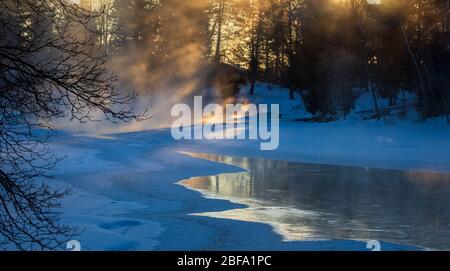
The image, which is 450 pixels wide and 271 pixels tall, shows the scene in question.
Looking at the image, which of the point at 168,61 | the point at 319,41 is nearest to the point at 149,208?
the point at 319,41

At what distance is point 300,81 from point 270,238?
119 ft

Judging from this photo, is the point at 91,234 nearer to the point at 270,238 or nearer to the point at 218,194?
the point at 270,238

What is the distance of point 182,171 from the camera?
70.0 feet

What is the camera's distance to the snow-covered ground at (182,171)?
34.6 ft

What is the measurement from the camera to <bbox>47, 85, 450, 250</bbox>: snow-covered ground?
10.6 m

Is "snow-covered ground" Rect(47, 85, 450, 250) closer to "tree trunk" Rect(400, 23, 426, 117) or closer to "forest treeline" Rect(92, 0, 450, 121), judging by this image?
"tree trunk" Rect(400, 23, 426, 117)

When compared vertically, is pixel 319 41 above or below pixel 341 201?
above

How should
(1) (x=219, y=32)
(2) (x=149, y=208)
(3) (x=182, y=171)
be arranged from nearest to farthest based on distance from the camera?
(2) (x=149, y=208)
(3) (x=182, y=171)
(1) (x=219, y=32)

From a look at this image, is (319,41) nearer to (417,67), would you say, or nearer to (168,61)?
(417,67)

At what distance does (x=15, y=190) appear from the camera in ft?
22.9

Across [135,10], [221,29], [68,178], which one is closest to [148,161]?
[68,178]

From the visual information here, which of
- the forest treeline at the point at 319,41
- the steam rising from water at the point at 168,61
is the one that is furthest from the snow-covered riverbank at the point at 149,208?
the steam rising from water at the point at 168,61

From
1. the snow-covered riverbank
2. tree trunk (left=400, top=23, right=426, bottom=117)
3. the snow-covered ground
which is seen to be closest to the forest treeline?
tree trunk (left=400, top=23, right=426, bottom=117)

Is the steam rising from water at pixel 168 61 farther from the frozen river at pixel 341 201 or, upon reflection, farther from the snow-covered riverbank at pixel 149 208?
the frozen river at pixel 341 201
